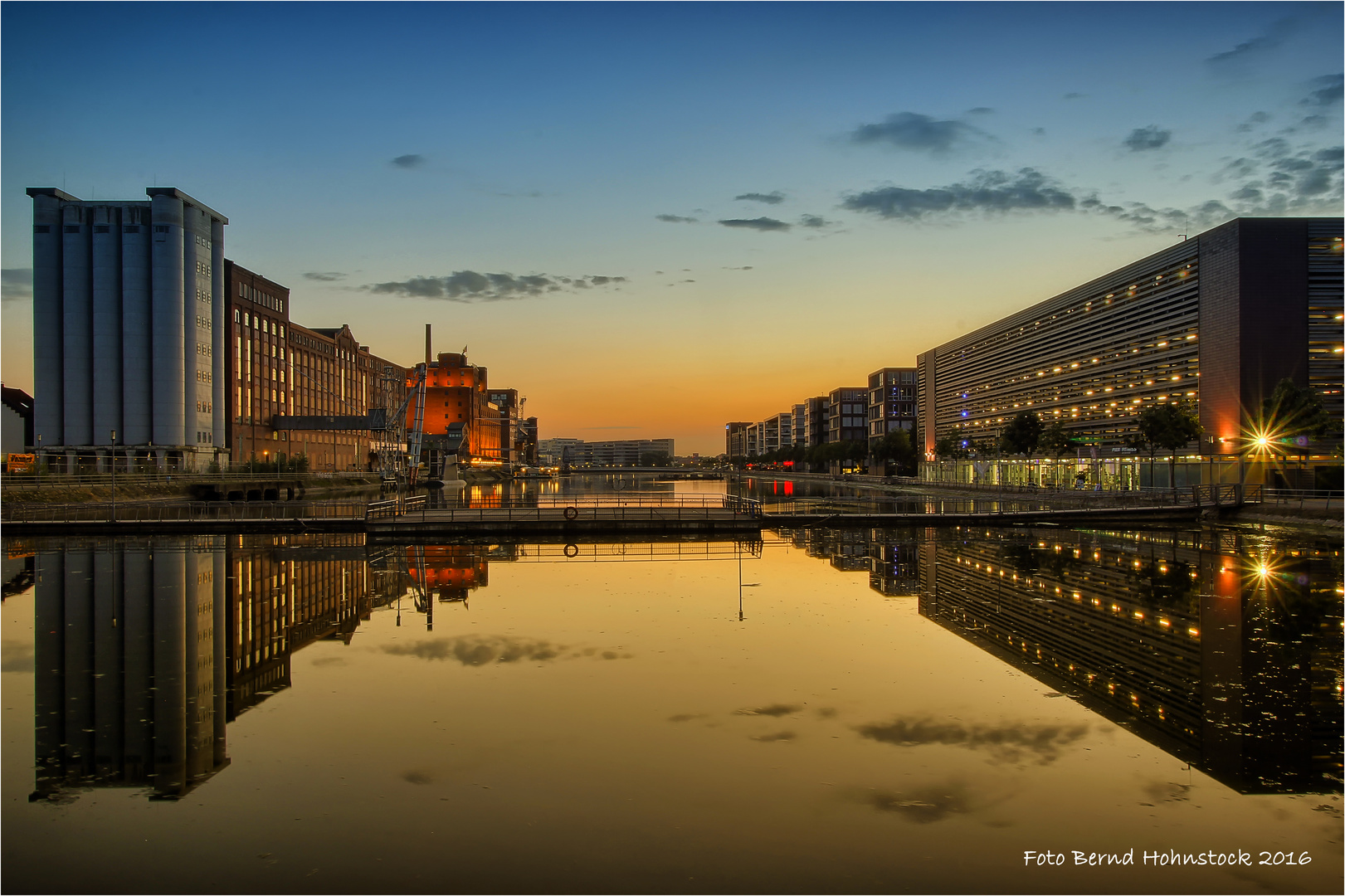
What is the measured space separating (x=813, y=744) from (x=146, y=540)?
41.1 m

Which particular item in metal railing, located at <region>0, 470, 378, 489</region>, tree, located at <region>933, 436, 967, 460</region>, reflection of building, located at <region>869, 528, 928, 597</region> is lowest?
reflection of building, located at <region>869, 528, 928, 597</region>

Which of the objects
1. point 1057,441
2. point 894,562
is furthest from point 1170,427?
point 894,562

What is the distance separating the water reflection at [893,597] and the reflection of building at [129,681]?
5 cm

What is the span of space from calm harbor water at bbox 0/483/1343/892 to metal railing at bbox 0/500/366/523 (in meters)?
26.4

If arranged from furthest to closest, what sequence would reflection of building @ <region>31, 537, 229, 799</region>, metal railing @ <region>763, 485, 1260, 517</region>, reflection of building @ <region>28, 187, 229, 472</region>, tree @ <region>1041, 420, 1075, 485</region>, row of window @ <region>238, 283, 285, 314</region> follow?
row of window @ <region>238, 283, 285, 314</region> → reflection of building @ <region>28, 187, 229, 472</region> → tree @ <region>1041, 420, 1075, 485</region> → metal railing @ <region>763, 485, 1260, 517</region> → reflection of building @ <region>31, 537, 229, 799</region>

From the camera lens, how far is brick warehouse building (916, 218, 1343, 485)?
2827 inches

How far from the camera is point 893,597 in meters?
24.3

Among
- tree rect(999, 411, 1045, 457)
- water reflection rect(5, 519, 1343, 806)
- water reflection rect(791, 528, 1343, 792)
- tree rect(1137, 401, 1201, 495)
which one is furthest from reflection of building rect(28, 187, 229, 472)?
tree rect(1137, 401, 1201, 495)

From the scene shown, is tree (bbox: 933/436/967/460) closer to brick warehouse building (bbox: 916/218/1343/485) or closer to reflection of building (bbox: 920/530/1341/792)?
brick warehouse building (bbox: 916/218/1343/485)

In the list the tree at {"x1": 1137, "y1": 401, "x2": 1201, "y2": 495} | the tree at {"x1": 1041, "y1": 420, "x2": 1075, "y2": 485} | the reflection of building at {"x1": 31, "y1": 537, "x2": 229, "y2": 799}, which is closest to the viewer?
the reflection of building at {"x1": 31, "y1": 537, "x2": 229, "y2": 799}

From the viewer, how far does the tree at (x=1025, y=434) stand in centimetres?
9219

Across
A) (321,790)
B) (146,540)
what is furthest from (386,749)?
(146,540)

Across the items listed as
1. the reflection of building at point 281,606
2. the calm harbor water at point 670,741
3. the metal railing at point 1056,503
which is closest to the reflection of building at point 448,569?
the calm harbor water at point 670,741

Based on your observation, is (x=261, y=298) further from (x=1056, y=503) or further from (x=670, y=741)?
(x=670, y=741)
